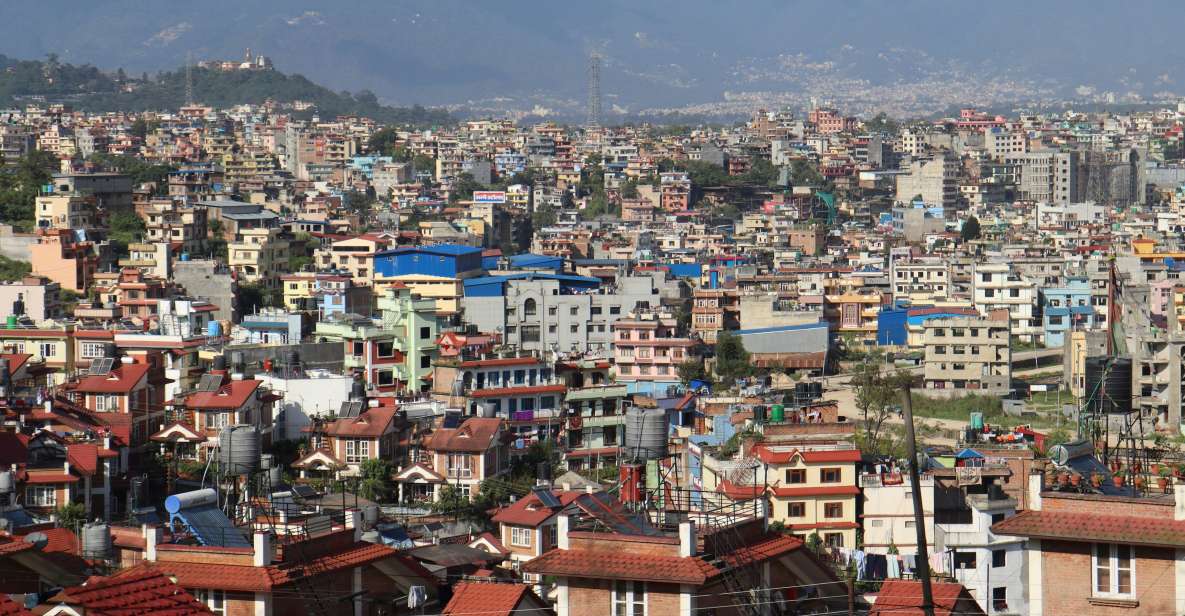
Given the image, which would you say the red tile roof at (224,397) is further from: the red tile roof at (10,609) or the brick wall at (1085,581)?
the brick wall at (1085,581)

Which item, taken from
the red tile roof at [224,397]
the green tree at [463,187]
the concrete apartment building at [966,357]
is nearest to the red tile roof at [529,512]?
the red tile roof at [224,397]

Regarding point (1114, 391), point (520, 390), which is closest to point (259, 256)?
point (520, 390)

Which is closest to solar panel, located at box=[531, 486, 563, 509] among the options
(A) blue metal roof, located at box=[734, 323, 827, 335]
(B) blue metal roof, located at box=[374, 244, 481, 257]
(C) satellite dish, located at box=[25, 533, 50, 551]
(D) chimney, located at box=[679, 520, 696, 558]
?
(C) satellite dish, located at box=[25, 533, 50, 551]

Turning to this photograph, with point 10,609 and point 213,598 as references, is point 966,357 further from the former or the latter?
point 10,609

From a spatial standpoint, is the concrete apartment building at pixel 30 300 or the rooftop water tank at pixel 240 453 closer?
the rooftop water tank at pixel 240 453

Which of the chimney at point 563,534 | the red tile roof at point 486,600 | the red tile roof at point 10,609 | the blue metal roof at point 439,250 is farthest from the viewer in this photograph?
the blue metal roof at point 439,250

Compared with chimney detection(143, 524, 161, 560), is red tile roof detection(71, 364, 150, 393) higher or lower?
lower

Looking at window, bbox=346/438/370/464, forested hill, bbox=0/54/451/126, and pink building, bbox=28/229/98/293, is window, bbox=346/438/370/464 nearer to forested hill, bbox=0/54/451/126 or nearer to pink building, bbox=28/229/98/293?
pink building, bbox=28/229/98/293
